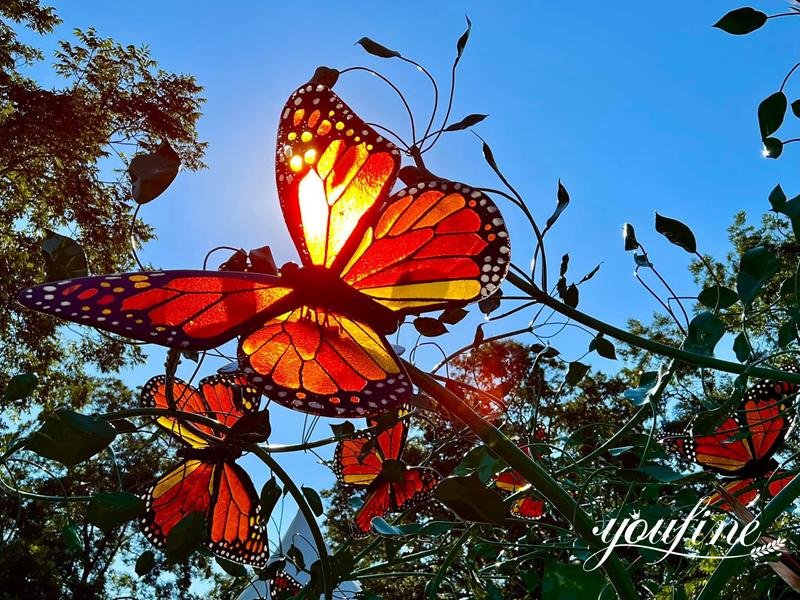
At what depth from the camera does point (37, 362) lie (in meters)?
8.10

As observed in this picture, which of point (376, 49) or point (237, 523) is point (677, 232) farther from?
point (237, 523)

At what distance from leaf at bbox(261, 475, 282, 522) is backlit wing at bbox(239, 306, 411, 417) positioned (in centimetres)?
18

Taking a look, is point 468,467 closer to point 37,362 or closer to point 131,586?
point 37,362

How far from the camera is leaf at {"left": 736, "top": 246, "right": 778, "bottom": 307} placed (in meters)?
0.74

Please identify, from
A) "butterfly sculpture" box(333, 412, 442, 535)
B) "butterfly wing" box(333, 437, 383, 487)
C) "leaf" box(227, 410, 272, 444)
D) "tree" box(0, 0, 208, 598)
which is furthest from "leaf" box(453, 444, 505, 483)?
"tree" box(0, 0, 208, 598)

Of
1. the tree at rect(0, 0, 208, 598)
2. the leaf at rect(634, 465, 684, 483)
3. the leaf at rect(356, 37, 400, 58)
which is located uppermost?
the tree at rect(0, 0, 208, 598)

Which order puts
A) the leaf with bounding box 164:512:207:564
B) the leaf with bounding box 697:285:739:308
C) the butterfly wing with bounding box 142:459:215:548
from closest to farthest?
1. the leaf with bounding box 164:512:207:564
2. the leaf with bounding box 697:285:739:308
3. the butterfly wing with bounding box 142:459:215:548

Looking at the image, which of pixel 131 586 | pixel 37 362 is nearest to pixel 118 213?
pixel 37 362

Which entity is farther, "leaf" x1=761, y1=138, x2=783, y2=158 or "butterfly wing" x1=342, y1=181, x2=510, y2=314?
"leaf" x1=761, y1=138, x2=783, y2=158

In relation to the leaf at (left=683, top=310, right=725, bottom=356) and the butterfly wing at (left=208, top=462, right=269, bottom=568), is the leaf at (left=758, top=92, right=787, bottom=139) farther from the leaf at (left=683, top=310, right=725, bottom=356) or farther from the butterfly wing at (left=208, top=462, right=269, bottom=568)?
the butterfly wing at (left=208, top=462, right=269, bottom=568)

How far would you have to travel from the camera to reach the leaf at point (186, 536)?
21.5 inches

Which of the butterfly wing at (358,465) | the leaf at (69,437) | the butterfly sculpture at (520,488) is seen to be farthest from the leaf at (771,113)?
the butterfly wing at (358,465)

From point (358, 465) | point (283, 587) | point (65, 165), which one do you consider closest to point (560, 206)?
point (283, 587)

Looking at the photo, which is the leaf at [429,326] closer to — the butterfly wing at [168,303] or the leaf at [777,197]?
the butterfly wing at [168,303]
